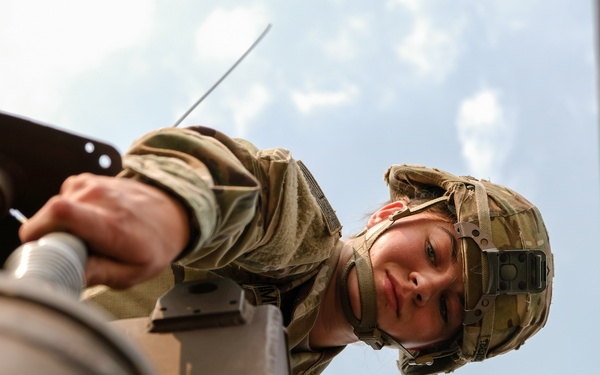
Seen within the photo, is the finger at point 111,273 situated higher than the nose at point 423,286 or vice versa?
the finger at point 111,273

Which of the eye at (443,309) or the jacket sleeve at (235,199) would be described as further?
the eye at (443,309)

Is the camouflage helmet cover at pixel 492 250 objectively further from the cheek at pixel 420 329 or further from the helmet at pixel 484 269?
the cheek at pixel 420 329

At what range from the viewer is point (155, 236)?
1224 mm

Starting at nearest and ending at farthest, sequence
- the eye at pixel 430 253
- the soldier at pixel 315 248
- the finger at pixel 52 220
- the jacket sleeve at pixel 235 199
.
A: the finger at pixel 52 220, the soldier at pixel 315 248, the jacket sleeve at pixel 235 199, the eye at pixel 430 253

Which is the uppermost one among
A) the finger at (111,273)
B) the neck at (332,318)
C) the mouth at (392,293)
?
the finger at (111,273)

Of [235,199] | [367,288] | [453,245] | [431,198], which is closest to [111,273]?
[235,199]

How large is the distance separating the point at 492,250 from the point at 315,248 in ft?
3.16

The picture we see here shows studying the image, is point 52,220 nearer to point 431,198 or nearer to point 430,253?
point 430,253

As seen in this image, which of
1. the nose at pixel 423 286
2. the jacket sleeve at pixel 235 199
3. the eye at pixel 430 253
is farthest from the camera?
the eye at pixel 430 253

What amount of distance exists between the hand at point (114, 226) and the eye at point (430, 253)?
1.71 m

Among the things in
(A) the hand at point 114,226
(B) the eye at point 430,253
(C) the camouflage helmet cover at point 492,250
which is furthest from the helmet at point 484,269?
(A) the hand at point 114,226

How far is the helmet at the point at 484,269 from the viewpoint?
2881 millimetres

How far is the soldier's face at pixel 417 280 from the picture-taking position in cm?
276

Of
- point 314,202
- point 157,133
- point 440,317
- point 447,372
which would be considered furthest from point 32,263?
point 447,372
